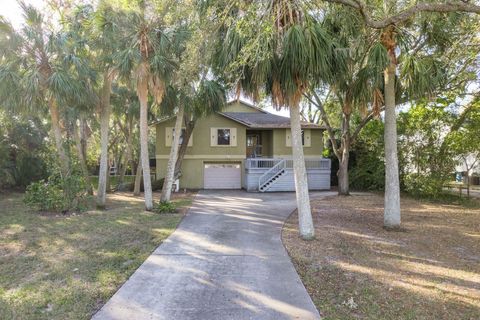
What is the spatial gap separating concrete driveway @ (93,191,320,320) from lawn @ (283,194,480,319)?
0.40 meters

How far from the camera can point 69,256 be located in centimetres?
692

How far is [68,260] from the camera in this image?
6641 mm

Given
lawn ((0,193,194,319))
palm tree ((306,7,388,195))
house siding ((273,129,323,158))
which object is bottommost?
lawn ((0,193,194,319))

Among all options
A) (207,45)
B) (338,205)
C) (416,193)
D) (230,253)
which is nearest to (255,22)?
(207,45)

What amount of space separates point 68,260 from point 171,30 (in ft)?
27.7

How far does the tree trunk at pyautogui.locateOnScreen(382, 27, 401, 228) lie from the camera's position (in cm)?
945

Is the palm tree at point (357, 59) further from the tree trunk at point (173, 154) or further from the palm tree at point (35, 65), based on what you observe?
the palm tree at point (35, 65)

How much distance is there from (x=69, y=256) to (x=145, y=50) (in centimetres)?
764

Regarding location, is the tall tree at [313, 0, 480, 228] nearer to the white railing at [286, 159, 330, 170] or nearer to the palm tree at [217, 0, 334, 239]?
the palm tree at [217, 0, 334, 239]

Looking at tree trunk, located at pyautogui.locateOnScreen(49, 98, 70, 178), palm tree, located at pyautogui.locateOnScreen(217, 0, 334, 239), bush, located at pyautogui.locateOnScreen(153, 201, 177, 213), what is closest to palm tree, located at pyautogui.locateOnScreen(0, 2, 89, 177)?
tree trunk, located at pyautogui.locateOnScreen(49, 98, 70, 178)

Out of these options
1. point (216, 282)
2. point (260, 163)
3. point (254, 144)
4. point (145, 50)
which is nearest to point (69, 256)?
point (216, 282)

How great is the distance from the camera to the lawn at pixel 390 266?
4616mm

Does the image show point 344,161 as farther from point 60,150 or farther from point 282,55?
point 60,150

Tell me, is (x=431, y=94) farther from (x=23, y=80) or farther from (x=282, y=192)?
(x=23, y=80)
